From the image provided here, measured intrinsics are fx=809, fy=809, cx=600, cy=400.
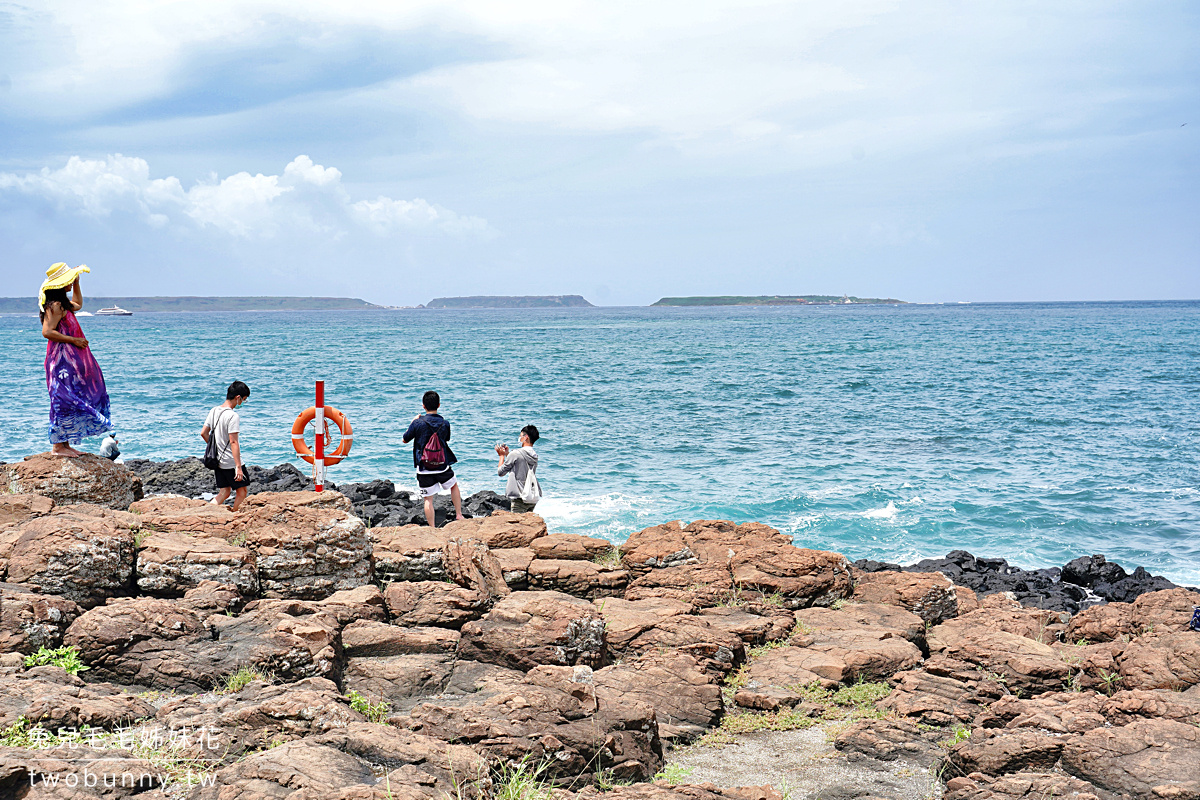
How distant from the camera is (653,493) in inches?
843

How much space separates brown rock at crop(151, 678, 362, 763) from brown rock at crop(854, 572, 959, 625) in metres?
6.94

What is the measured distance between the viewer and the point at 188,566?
7.34 meters

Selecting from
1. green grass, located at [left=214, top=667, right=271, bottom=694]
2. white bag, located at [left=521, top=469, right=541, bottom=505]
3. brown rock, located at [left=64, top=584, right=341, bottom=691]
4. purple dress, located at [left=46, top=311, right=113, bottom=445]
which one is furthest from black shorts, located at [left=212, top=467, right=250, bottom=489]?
green grass, located at [left=214, top=667, right=271, bottom=694]

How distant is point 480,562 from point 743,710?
3030 millimetres

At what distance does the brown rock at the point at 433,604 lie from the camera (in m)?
7.68

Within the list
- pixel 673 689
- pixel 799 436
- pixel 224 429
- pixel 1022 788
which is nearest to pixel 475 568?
pixel 673 689

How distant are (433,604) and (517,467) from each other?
5.08m

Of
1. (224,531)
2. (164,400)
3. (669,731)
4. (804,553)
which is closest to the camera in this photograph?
(669,731)

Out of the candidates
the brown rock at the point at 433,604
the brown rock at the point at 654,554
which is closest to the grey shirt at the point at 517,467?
the brown rock at the point at 654,554

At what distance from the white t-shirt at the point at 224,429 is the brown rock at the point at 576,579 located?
5.08 meters

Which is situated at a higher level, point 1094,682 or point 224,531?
point 224,531

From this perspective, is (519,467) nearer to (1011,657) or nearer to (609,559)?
(609,559)

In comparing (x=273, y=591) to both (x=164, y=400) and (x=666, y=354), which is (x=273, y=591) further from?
(x=666, y=354)

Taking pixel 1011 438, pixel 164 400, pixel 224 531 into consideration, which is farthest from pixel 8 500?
pixel 164 400
